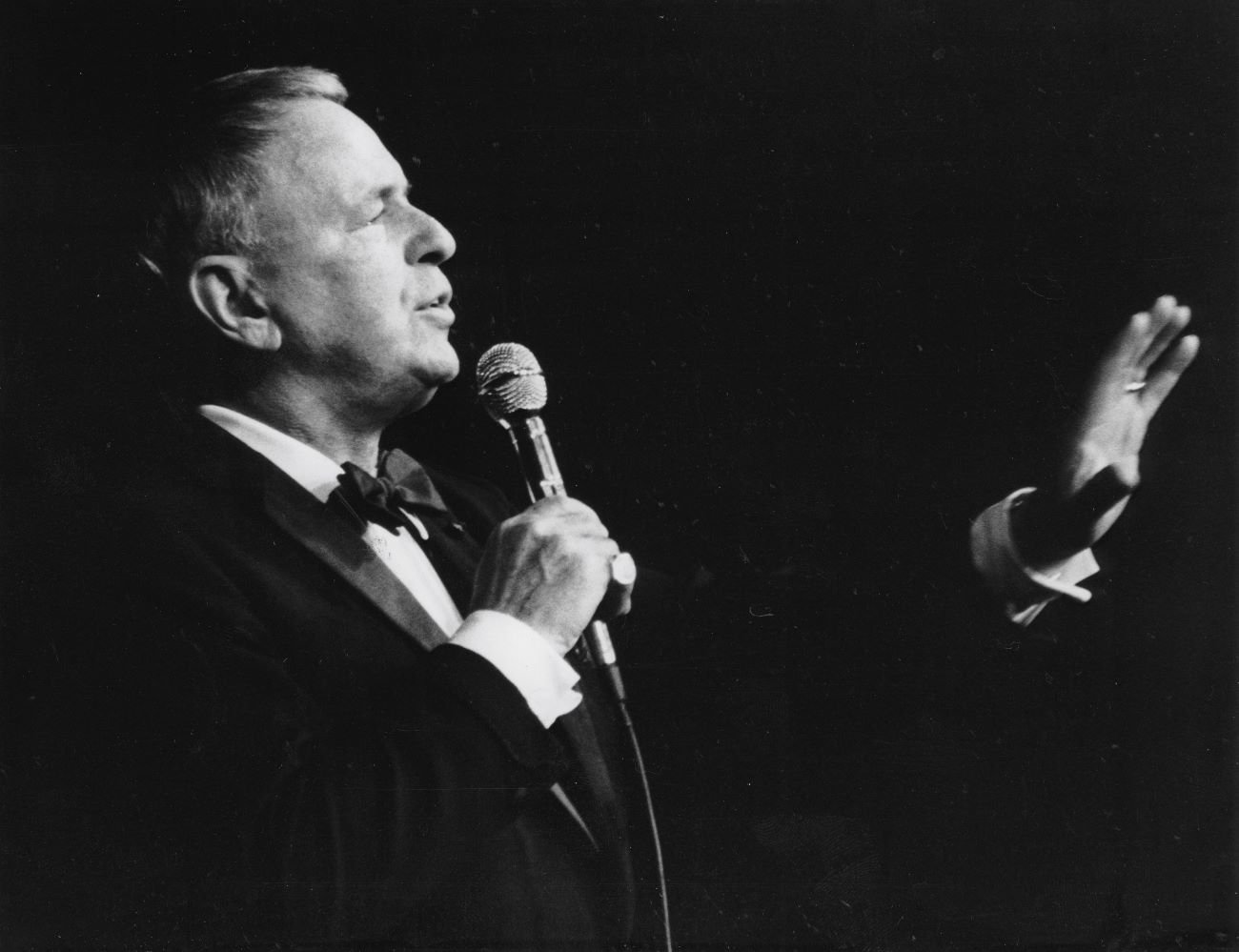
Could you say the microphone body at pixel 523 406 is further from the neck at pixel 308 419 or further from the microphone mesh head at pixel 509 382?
the neck at pixel 308 419

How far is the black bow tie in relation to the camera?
1.84 meters

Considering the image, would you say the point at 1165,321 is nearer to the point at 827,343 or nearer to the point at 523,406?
the point at 827,343

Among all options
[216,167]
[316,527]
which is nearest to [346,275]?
[216,167]

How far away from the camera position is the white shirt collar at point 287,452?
1864 millimetres

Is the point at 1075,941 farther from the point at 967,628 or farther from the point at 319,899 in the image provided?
the point at 319,899

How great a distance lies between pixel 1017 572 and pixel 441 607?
3.32ft

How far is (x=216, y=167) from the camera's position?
1913 mm

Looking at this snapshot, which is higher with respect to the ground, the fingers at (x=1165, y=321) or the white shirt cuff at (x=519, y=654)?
the fingers at (x=1165, y=321)

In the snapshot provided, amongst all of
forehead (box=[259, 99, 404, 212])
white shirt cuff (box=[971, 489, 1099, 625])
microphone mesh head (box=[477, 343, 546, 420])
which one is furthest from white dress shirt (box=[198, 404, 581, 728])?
white shirt cuff (box=[971, 489, 1099, 625])

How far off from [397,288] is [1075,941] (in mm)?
1650

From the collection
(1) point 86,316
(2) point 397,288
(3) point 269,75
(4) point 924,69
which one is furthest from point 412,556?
(4) point 924,69

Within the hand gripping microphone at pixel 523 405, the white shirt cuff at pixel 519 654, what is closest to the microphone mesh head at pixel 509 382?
the hand gripping microphone at pixel 523 405

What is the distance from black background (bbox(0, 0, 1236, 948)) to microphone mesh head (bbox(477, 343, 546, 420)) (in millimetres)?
63

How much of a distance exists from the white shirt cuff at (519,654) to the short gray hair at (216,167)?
27.5 inches
